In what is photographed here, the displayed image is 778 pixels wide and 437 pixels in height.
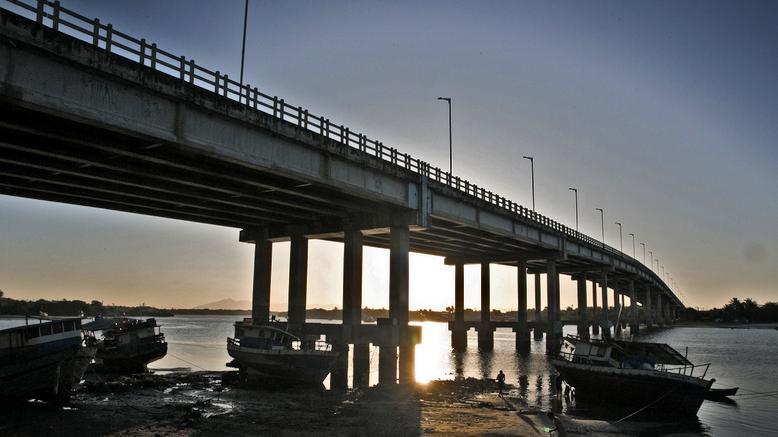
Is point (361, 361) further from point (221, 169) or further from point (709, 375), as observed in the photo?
point (709, 375)

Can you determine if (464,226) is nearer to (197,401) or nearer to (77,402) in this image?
(197,401)

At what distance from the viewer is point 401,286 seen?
4206cm

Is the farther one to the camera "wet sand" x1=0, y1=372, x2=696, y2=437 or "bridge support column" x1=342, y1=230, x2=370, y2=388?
"bridge support column" x1=342, y1=230, x2=370, y2=388

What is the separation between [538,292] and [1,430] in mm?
86922

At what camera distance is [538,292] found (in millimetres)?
97688

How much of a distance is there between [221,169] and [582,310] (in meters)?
82.0

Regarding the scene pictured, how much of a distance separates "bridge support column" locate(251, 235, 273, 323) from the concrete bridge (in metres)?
0.10

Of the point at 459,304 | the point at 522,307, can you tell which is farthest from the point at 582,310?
the point at 459,304

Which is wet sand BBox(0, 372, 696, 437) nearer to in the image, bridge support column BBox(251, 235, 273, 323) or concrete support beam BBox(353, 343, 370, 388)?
concrete support beam BBox(353, 343, 370, 388)

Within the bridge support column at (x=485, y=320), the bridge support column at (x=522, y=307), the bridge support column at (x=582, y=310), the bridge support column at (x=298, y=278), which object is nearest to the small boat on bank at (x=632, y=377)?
the bridge support column at (x=298, y=278)

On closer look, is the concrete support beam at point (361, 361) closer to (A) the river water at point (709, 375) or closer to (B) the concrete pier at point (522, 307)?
(A) the river water at point (709, 375)

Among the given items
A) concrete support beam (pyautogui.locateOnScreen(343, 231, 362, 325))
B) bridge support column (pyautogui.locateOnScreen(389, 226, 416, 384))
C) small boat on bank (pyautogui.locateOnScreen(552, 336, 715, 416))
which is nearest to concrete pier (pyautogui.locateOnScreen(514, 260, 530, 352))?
bridge support column (pyautogui.locateOnScreen(389, 226, 416, 384))

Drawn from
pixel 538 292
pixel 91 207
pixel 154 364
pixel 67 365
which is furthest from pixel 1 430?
pixel 538 292

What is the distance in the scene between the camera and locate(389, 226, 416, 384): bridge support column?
41.9 meters
